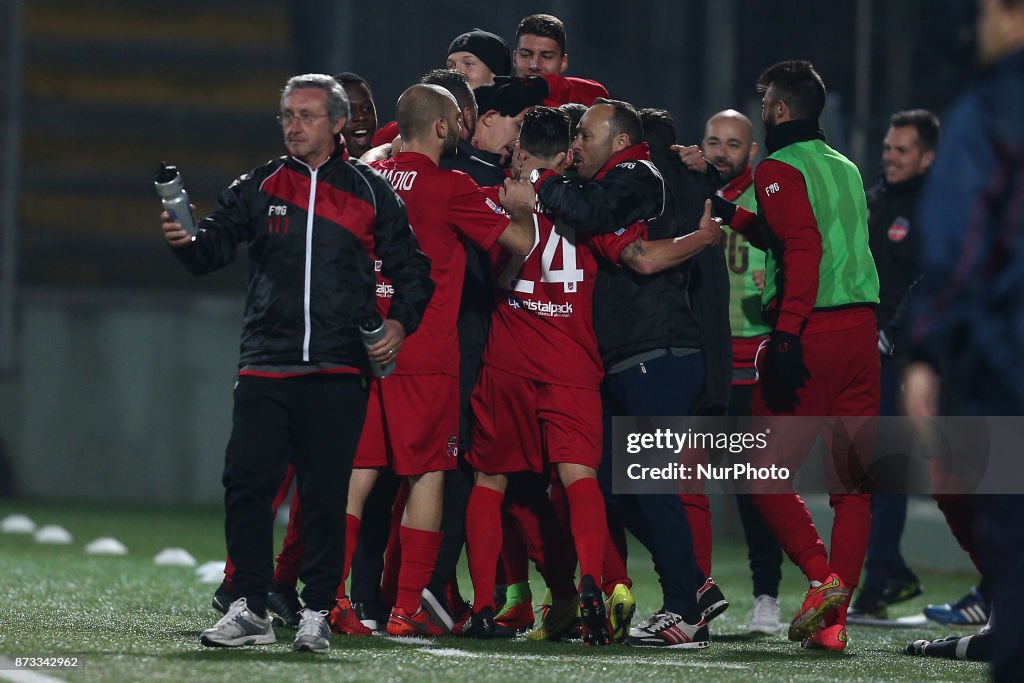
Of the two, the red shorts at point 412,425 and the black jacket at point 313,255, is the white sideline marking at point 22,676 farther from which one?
the red shorts at point 412,425

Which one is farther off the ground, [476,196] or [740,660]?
[476,196]

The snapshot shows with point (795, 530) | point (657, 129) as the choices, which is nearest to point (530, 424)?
point (795, 530)

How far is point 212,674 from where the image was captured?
13.1 ft

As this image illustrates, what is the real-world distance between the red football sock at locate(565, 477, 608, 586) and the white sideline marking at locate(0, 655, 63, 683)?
1646 millimetres

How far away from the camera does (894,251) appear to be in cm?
669

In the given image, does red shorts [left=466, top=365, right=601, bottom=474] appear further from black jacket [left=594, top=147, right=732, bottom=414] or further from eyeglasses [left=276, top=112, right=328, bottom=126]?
eyeglasses [left=276, top=112, right=328, bottom=126]

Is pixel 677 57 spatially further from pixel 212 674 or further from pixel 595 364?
pixel 212 674

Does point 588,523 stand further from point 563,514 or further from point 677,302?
point 677,302

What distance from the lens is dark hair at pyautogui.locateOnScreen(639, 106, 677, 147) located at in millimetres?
5656

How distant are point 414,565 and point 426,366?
2.01 feet

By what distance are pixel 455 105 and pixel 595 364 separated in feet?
3.04

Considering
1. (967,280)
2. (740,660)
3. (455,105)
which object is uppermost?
(455,105)

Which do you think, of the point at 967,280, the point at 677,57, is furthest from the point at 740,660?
the point at 677,57

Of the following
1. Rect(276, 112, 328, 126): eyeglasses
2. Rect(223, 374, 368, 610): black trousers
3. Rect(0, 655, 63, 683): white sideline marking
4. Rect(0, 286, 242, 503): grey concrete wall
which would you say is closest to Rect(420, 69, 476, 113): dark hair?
Rect(276, 112, 328, 126): eyeglasses
